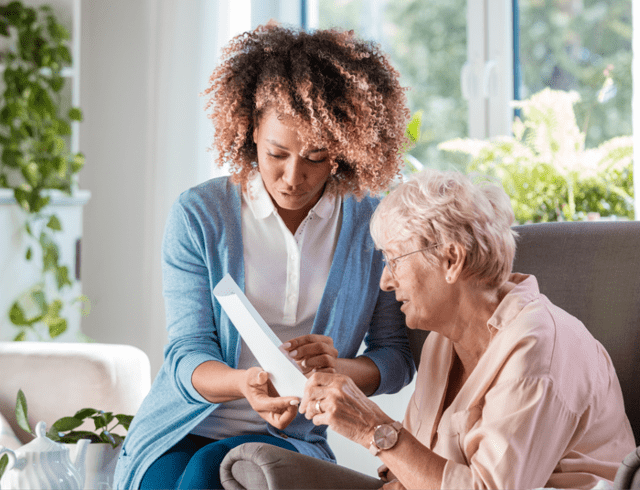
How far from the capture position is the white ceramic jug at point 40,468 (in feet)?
3.78

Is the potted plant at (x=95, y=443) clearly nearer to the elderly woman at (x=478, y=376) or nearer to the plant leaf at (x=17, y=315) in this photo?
the elderly woman at (x=478, y=376)

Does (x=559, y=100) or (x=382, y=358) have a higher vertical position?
(x=559, y=100)

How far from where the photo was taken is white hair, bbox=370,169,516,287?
48.0 inches

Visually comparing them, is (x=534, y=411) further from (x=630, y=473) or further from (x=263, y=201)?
(x=263, y=201)

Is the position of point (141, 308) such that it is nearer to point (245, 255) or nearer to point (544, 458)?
point (245, 255)

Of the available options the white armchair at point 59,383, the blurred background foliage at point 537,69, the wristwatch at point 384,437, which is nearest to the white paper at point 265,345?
the wristwatch at point 384,437

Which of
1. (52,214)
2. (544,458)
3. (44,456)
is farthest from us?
(52,214)

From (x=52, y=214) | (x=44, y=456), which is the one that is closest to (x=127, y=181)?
(x=52, y=214)

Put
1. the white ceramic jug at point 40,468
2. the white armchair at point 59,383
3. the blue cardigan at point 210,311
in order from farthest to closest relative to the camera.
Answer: the white armchair at point 59,383
the blue cardigan at point 210,311
the white ceramic jug at point 40,468

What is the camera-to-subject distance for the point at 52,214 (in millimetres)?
2791

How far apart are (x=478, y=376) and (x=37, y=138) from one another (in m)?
2.26

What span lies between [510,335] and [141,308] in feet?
7.62

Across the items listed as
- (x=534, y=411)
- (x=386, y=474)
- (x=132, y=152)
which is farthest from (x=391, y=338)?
(x=132, y=152)

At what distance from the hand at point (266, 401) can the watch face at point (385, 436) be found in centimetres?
16
